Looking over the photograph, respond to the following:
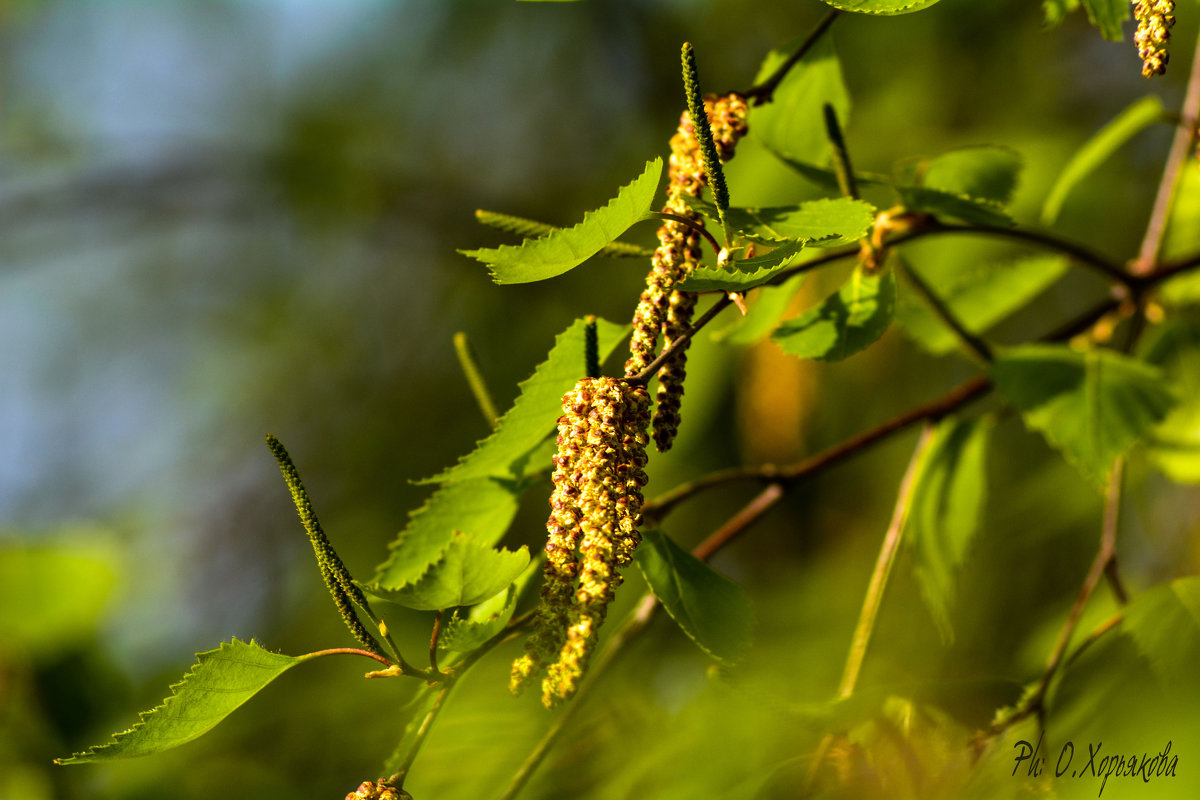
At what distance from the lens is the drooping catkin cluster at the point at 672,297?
0.51 metres

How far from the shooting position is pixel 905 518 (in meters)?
0.98

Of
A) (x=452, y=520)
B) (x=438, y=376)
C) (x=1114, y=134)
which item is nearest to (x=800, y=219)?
(x=452, y=520)

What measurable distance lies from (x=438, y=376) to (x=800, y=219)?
6.14 ft

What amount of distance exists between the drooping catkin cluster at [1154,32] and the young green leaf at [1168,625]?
52cm

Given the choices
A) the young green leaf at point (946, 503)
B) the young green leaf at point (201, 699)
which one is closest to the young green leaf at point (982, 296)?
the young green leaf at point (946, 503)

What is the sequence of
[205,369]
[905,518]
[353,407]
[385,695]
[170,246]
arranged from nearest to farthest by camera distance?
[905,518] < [385,695] < [353,407] < [205,369] < [170,246]

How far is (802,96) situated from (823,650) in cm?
100

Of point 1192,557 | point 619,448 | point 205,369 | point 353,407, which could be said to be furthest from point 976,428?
point 205,369

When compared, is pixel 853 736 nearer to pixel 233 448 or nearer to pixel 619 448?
pixel 619 448

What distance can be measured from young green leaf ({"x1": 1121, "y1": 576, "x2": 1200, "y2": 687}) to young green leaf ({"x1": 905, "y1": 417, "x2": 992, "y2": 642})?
182 mm

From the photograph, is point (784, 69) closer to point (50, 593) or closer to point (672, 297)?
point (672, 297)

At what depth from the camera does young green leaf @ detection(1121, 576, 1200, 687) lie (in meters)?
0.78

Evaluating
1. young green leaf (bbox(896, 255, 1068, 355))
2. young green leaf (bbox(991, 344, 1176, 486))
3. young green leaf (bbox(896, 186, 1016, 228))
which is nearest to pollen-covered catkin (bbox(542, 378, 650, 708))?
young green leaf (bbox(896, 186, 1016, 228))

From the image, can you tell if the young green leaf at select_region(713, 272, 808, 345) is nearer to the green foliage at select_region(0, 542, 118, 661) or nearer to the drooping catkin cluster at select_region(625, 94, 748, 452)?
the drooping catkin cluster at select_region(625, 94, 748, 452)
